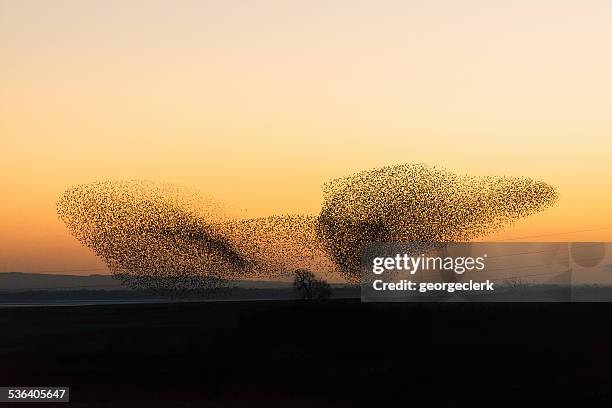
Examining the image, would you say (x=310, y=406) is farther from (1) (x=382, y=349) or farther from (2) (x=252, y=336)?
(2) (x=252, y=336)

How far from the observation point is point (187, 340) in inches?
1874

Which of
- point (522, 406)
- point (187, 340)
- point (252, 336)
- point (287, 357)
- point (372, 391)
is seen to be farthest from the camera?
point (187, 340)

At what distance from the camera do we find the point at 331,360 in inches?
1405

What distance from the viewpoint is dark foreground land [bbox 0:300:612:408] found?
2559cm

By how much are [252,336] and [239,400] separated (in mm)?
19578

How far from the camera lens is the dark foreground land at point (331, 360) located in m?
25.6

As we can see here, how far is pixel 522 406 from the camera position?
2348cm

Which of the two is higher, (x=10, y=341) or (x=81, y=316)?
(x=10, y=341)

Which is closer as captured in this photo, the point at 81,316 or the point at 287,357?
the point at 287,357

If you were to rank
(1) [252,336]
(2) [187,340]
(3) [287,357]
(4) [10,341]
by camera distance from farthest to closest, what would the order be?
(4) [10,341]
(2) [187,340]
(1) [252,336]
(3) [287,357]

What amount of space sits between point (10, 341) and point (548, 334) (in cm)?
2955

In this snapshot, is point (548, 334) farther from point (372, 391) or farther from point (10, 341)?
point (10, 341)

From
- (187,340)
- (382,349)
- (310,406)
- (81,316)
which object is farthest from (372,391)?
(81,316)

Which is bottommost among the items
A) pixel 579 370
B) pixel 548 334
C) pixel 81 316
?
pixel 81 316
